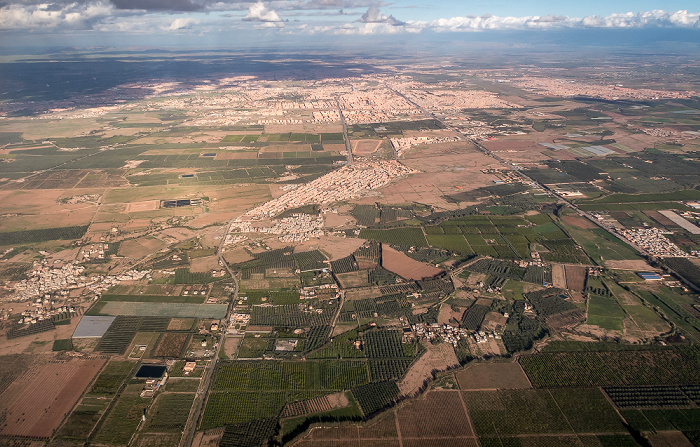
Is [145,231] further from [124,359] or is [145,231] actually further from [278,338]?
[278,338]

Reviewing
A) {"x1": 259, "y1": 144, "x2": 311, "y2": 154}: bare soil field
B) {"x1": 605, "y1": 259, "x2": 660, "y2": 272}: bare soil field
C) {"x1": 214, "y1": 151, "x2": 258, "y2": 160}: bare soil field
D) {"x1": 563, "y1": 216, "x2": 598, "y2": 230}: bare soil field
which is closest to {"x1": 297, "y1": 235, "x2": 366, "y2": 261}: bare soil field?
{"x1": 605, "y1": 259, "x2": 660, "y2": 272}: bare soil field

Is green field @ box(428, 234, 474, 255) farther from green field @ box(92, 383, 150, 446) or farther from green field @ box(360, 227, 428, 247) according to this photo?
green field @ box(92, 383, 150, 446)

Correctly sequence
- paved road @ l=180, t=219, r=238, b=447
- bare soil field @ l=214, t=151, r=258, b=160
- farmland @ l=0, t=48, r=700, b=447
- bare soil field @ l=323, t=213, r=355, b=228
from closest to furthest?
paved road @ l=180, t=219, r=238, b=447
farmland @ l=0, t=48, r=700, b=447
bare soil field @ l=323, t=213, r=355, b=228
bare soil field @ l=214, t=151, r=258, b=160

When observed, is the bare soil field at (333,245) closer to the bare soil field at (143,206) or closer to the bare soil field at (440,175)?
the bare soil field at (440,175)

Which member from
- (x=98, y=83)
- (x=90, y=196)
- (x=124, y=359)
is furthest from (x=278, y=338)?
(x=98, y=83)

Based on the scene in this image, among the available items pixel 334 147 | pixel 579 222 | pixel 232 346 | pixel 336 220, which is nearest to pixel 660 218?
pixel 579 222

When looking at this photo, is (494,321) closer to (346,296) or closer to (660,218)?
(346,296)

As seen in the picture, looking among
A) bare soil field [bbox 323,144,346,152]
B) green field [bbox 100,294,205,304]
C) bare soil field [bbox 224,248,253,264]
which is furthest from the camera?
bare soil field [bbox 323,144,346,152]
